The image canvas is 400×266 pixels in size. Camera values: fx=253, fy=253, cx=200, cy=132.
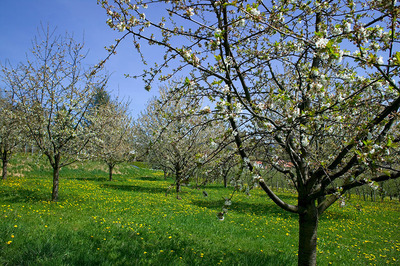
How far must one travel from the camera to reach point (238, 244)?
6.23 metres

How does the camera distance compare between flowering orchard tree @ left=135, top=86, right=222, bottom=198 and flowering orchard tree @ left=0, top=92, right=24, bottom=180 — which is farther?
flowering orchard tree @ left=0, top=92, right=24, bottom=180

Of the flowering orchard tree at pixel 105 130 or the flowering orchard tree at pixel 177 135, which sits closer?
the flowering orchard tree at pixel 177 135

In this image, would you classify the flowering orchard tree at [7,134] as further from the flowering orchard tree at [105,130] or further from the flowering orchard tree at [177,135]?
the flowering orchard tree at [177,135]

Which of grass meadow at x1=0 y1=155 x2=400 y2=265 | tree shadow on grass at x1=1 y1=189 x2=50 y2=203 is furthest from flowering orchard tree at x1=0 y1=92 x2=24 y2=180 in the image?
tree shadow on grass at x1=1 y1=189 x2=50 y2=203

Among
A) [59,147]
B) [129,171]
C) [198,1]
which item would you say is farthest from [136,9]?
[129,171]

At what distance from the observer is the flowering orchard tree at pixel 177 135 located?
10.1ft

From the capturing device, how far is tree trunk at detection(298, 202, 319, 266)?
3.65 m

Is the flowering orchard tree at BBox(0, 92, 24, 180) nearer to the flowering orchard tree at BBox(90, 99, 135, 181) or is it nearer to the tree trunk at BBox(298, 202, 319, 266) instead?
the flowering orchard tree at BBox(90, 99, 135, 181)

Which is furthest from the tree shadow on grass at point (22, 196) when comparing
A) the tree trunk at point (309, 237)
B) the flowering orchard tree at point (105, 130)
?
the tree trunk at point (309, 237)

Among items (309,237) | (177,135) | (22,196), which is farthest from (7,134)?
(309,237)

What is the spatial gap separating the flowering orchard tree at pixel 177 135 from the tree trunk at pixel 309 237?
172 centimetres

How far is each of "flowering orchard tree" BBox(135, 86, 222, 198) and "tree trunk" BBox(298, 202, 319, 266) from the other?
1.72 meters

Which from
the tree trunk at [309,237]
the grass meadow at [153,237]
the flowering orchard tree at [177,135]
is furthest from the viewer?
the grass meadow at [153,237]

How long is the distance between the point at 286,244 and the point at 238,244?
1.61 metres
